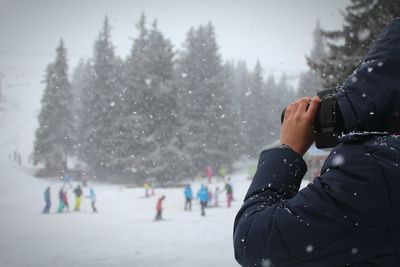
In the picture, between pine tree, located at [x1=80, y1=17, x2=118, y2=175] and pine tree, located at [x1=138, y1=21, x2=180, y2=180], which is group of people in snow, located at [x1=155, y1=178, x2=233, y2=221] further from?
pine tree, located at [x1=80, y1=17, x2=118, y2=175]

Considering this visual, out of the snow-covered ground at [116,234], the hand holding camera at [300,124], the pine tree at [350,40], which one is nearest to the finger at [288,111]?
the hand holding camera at [300,124]

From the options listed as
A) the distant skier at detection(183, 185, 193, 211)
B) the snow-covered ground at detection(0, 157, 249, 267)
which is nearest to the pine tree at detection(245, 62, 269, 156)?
the snow-covered ground at detection(0, 157, 249, 267)

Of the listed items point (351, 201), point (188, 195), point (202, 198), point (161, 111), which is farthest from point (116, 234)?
point (161, 111)

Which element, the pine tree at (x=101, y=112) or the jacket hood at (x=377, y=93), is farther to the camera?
the pine tree at (x=101, y=112)

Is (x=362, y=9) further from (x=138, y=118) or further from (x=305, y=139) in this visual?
(x=138, y=118)

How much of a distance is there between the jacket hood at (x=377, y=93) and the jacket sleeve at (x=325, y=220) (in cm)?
12

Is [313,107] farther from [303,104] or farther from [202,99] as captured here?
[202,99]

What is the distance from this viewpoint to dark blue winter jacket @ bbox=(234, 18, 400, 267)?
116 centimetres

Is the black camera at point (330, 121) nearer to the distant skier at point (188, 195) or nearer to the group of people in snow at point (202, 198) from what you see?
the group of people in snow at point (202, 198)

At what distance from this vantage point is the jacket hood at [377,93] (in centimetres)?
124

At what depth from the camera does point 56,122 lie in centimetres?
4256

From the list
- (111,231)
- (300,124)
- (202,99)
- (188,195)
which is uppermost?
(202,99)

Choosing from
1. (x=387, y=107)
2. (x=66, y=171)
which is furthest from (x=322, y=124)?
(x=66, y=171)

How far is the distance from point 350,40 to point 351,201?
14.8m
